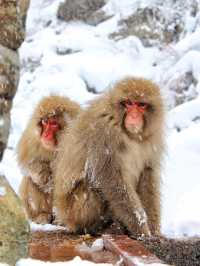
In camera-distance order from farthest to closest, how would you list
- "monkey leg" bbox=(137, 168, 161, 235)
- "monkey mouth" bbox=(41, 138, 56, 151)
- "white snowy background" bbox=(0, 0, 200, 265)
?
"white snowy background" bbox=(0, 0, 200, 265), "monkey mouth" bbox=(41, 138, 56, 151), "monkey leg" bbox=(137, 168, 161, 235)

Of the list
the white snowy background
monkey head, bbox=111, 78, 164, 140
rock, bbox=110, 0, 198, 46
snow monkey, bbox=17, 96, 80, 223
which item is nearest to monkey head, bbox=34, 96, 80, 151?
snow monkey, bbox=17, 96, 80, 223

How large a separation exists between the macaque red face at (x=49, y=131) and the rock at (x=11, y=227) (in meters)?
2.63

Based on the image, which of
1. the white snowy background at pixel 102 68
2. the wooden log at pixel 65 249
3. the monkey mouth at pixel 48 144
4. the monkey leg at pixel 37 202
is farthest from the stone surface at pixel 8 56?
the white snowy background at pixel 102 68

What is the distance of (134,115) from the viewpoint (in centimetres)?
430

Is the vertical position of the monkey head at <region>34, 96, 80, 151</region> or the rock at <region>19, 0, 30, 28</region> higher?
the rock at <region>19, 0, 30, 28</region>

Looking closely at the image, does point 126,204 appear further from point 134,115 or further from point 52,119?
point 52,119

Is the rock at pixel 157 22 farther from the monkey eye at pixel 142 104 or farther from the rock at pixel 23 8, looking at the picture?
the rock at pixel 23 8

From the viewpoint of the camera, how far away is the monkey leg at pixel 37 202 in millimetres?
5223

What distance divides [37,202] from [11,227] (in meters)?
2.80

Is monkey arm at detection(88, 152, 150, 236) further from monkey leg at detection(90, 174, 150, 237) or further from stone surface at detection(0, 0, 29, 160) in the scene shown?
stone surface at detection(0, 0, 29, 160)

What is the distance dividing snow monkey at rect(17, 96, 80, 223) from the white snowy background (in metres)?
2.02

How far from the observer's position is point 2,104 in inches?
96.5

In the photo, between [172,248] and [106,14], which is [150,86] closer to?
[172,248]

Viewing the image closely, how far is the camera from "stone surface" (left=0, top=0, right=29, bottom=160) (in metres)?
2.44
